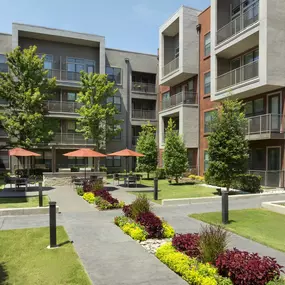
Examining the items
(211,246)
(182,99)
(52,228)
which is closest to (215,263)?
(211,246)

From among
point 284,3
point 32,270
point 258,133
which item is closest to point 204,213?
point 32,270

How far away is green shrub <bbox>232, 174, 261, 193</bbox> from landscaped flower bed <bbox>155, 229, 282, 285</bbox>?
12.6m

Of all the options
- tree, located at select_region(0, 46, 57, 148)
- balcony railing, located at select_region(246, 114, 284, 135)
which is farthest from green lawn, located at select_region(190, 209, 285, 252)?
tree, located at select_region(0, 46, 57, 148)

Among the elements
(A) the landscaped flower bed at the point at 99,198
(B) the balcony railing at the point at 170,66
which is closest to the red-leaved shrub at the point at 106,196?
(A) the landscaped flower bed at the point at 99,198

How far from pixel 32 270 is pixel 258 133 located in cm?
1823

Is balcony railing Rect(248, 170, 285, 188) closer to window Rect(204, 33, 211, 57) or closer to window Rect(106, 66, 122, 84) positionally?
window Rect(204, 33, 211, 57)

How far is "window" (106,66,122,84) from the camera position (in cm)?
3750

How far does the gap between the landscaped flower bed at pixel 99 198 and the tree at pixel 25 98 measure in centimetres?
1100

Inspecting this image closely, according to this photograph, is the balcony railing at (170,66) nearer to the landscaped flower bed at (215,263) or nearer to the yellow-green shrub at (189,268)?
the landscaped flower bed at (215,263)

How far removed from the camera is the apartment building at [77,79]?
3297 centimetres

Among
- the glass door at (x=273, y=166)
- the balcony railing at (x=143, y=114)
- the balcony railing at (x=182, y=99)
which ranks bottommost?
the glass door at (x=273, y=166)

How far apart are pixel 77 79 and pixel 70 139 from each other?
721cm

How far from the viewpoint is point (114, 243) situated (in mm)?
8164

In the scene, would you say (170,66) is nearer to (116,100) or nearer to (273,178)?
(116,100)
